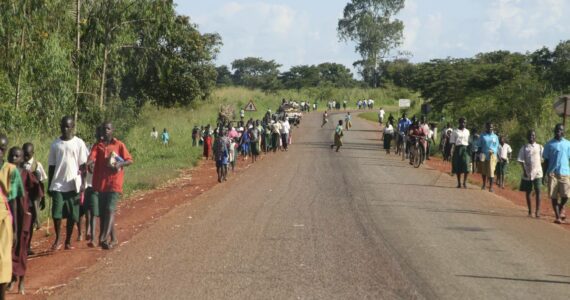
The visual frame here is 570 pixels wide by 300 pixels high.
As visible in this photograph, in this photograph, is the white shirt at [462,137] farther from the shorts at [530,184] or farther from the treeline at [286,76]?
the treeline at [286,76]

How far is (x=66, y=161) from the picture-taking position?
36.4 ft

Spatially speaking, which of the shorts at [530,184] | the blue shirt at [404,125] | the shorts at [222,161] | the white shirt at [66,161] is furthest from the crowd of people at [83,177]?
the blue shirt at [404,125]

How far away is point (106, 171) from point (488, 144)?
12.7 m

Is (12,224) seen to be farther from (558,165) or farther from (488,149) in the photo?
(488,149)

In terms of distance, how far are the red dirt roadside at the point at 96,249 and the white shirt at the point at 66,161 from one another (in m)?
1.02

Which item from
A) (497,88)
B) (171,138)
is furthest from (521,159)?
(171,138)

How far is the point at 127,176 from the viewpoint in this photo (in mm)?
25922

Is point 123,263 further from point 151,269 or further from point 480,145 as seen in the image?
point 480,145

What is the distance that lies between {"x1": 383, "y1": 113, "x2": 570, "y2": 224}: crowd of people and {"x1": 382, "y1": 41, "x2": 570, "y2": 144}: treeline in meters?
6.30

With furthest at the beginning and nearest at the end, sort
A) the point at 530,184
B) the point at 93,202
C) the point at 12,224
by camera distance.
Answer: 1. the point at 530,184
2. the point at 93,202
3. the point at 12,224

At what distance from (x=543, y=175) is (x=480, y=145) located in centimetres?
533

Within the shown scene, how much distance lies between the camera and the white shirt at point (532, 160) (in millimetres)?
15953

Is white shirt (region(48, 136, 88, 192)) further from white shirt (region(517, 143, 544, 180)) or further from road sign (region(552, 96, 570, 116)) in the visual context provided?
road sign (region(552, 96, 570, 116))

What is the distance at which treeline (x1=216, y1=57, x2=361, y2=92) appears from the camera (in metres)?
121
